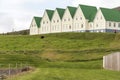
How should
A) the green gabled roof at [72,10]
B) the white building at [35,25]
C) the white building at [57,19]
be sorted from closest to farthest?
the green gabled roof at [72,10]
the white building at [57,19]
the white building at [35,25]

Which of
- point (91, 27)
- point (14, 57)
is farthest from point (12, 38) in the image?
point (14, 57)

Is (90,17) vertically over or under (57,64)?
over

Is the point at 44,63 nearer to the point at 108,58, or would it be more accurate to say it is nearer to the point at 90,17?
the point at 108,58

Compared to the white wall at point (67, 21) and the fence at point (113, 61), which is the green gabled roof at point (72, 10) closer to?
the white wall at point (67, 21)

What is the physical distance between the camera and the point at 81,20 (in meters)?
146

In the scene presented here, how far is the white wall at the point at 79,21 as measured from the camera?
146 meters

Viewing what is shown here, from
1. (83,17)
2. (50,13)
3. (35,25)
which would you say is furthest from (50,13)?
(83,17)

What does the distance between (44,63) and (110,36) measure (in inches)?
1733

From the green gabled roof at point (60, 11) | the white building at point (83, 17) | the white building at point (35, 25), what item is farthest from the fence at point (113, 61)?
the white building at point (35, 25)

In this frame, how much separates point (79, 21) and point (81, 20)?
2.53 ft

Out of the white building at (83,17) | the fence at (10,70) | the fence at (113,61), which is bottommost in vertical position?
the fence at (10,70)

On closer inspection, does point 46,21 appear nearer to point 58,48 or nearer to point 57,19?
point 57,19

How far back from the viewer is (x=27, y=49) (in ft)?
357

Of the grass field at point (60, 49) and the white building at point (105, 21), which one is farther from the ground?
the white building at point (105, 21)
